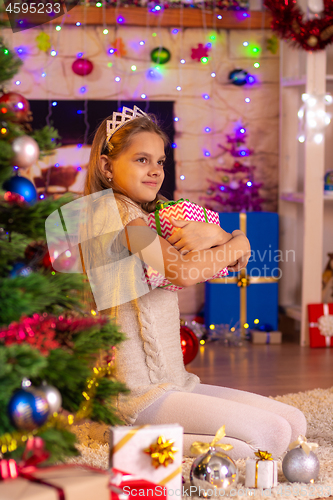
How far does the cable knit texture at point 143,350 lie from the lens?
162 centimetres

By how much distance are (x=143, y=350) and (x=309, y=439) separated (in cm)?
68

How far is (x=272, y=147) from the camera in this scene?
3908mm

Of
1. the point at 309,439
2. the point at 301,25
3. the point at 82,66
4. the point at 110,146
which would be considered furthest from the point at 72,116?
the point at 309,439

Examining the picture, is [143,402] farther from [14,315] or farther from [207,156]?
[207,156]

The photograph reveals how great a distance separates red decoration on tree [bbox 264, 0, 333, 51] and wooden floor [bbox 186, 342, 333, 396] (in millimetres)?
1751

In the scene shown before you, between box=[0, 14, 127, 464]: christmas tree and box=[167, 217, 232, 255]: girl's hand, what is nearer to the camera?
box=[0, 14, 127, 464]: christmas tree

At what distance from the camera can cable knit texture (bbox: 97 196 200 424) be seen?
162 cm

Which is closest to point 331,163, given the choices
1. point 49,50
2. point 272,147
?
point 272,147

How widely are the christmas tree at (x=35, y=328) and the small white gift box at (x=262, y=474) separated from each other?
55 cm

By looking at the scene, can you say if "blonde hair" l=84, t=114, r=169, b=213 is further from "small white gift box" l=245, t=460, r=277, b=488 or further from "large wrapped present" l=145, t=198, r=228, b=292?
"small white gift box" l=245, t=460, r=277, b=488

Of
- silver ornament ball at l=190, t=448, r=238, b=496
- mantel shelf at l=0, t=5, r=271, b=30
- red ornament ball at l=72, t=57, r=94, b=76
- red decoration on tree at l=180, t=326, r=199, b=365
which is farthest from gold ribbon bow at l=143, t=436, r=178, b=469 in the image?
mantel shelf at l=0, t=5, r=271, b=30

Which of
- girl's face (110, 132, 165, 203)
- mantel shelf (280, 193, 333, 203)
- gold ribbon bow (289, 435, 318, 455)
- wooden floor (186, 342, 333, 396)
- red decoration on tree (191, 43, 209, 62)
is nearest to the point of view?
gold ribbon bow (289, 435, 318, 455)

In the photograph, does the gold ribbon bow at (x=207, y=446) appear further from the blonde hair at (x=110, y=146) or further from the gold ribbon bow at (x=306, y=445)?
the blonde hair at (x=110, y=146)

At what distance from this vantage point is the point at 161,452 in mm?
1253
